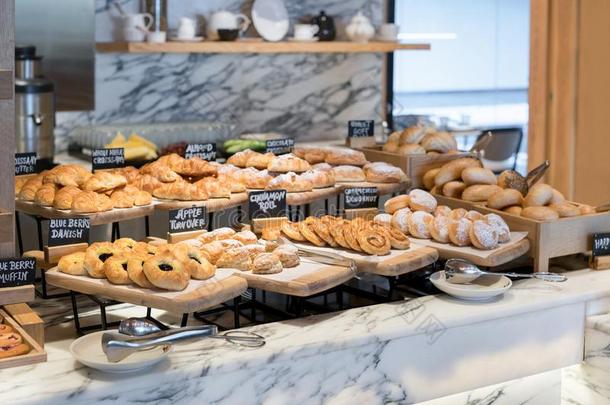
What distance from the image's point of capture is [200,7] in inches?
234

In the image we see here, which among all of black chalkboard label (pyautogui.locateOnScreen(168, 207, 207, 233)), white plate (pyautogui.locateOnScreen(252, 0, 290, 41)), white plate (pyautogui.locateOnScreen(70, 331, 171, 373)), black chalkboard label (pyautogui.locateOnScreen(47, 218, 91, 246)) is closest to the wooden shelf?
white plate (pyautogui.locateOnScreen(252, 0, 290, 41))

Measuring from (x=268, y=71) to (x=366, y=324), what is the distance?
159 inches

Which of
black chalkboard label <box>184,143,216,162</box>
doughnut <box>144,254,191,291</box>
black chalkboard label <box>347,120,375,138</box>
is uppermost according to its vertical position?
black chalkboard label <box>347,120,375,138</box>

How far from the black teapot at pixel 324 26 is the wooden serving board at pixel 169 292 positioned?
4026 mm

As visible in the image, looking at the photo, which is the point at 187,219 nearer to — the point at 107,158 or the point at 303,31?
the point at 107,158

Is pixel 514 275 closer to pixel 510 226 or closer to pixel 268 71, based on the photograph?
pixel 510 226

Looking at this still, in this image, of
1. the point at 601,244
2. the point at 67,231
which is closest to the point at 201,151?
the point at 67,231

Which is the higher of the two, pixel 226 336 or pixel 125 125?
pixel 125 125

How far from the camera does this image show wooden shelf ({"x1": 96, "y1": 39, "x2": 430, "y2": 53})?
17.8 ft

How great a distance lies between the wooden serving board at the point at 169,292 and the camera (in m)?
2.24

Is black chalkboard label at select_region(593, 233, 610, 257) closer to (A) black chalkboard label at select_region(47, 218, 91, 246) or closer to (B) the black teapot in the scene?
(A) black chalkboard label at select_region(47, 218, 91, 246)

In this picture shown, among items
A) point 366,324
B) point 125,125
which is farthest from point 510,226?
point 125,125

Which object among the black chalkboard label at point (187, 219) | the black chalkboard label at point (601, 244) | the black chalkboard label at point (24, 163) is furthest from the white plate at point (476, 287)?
the black chalkboard label at point (24, 163)

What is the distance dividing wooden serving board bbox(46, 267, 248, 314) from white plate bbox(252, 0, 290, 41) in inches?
151
